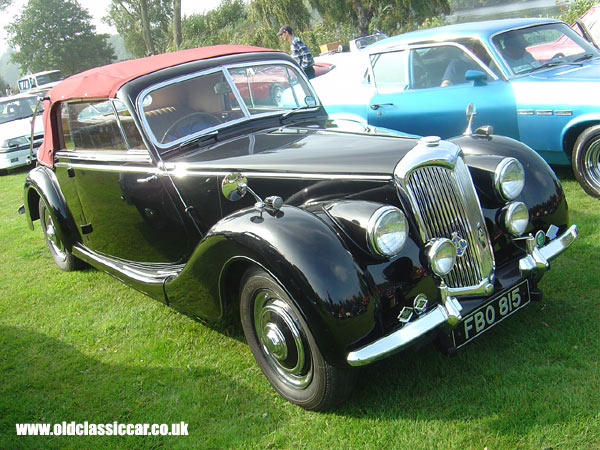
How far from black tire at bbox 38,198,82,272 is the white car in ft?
18.5

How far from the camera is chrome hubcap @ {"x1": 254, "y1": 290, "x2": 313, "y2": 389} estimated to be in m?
2.71

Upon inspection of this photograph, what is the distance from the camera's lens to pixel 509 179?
3074mm

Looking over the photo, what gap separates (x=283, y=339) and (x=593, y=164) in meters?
3.88

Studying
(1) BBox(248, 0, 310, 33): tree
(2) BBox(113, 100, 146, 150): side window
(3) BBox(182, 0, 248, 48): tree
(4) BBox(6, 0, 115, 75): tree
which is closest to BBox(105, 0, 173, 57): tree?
(4) BBox(6, 0, 115, 75): tree

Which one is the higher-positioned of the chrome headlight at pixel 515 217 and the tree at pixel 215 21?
the tree at pixel 215 21

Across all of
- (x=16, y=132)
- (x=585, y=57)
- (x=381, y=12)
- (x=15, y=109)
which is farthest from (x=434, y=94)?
(x=381, y=12)

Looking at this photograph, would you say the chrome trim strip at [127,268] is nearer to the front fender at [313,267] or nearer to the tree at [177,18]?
the front fender at [313,267]

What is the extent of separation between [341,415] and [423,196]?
3.90 ft

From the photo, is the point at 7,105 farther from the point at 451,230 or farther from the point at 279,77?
the point at 451,230

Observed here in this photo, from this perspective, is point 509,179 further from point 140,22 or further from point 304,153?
point 140,22

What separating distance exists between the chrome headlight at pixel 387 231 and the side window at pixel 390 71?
4.15 meters

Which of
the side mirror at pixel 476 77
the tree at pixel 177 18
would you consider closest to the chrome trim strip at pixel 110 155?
the side mirror at pixel 476 77

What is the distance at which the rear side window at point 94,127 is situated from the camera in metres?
3.77

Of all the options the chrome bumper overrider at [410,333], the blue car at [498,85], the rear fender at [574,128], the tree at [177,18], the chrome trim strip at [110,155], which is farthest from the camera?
the tree at [177,18]
